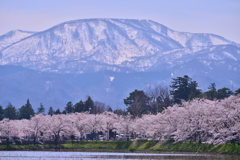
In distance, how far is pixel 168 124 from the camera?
261 ft

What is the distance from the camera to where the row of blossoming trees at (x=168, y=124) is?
5809 cm

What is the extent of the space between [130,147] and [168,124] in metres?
6.94

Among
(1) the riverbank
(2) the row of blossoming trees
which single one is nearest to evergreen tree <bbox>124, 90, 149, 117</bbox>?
(2) the row of blossoming trees

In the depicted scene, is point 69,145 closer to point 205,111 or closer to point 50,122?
point 50,122

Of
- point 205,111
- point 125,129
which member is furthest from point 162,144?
point 125,129

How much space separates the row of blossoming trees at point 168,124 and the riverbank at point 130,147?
118cm

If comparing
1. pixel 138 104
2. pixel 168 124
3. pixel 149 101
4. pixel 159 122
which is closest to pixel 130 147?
pixel 159 122

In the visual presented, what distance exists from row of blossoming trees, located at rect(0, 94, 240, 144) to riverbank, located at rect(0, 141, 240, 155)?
46.5 inches

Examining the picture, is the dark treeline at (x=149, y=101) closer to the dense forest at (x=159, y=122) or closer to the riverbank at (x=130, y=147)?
the dense forest at (x=159, y=122)

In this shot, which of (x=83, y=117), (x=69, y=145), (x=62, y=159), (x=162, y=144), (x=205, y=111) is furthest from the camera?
(x=83, y=117)

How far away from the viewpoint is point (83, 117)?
99.6m

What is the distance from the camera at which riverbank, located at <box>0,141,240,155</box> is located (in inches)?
2490

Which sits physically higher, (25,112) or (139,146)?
(25,112)

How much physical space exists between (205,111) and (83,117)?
→ 127ft
